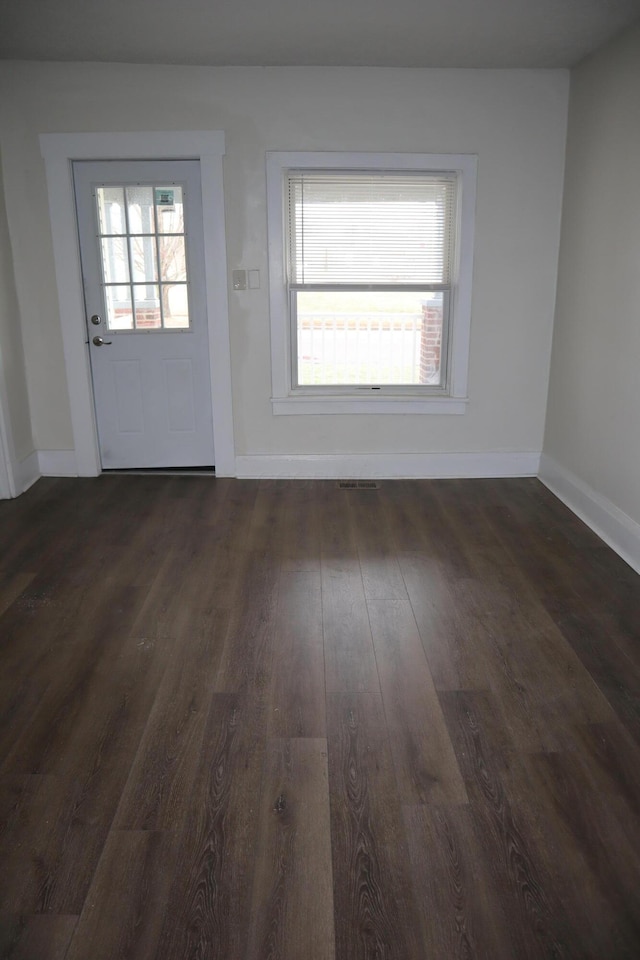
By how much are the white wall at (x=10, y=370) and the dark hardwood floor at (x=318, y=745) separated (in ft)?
2.77

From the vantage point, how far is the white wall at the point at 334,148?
14.4 ft

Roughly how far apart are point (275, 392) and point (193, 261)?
1026 mm

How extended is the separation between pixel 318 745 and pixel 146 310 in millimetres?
3431

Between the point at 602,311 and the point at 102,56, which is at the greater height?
the point at 102,56

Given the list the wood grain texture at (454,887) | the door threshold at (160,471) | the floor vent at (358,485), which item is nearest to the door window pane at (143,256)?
the door threshold at (160,471)

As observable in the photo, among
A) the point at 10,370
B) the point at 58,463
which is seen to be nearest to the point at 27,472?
the point at 58,463

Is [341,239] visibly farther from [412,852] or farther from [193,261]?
[412,852]

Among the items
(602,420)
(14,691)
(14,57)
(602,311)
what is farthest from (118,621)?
(14,57)

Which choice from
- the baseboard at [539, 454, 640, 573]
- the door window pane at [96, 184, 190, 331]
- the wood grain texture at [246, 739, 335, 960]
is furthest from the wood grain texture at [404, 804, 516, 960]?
the door window pane at [96, 184, 190, 331]

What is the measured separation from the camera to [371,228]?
15.3ft

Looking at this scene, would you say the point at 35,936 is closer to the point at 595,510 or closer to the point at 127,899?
the point at 127,899

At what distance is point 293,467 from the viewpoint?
16.5ft

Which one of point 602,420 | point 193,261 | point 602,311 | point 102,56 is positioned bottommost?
point 602,420

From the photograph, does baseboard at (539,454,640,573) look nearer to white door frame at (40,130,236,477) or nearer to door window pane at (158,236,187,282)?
white door frame at (40,130,236,477)
